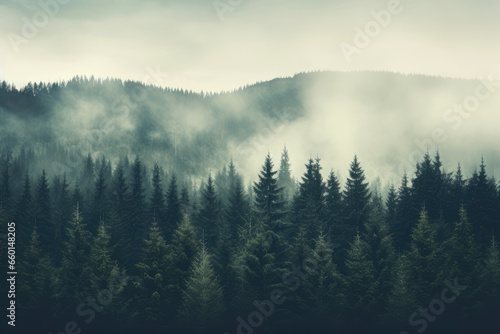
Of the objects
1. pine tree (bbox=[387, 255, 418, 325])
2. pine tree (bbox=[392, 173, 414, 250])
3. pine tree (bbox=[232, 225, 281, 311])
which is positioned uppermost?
pine tree (bbox=[392, 173, 414, 250])

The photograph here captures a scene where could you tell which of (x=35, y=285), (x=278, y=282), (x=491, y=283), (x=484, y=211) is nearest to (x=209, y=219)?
(x=278, y=282)

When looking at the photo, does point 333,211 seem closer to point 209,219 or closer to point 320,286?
point 320,286

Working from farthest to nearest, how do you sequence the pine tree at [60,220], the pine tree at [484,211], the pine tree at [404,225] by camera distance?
1. the pine tree at [60,220]
2. the pine tree at [404,225]
3. the pine tree at [484,211]

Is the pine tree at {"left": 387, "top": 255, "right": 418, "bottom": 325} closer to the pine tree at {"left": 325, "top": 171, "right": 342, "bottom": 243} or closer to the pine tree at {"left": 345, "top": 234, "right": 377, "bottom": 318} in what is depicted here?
the pine tree at {"left": 345, "top": 234, "right": 377, "bottom": 318}

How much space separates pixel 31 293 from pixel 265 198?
85.1 ft

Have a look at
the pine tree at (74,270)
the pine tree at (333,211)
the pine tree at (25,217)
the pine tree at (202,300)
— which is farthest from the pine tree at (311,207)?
the pine tree at (25,217)

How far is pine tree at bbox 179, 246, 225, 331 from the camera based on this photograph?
48125 millimetres

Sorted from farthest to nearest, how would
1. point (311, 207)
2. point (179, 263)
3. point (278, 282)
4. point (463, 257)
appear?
point (311, 207)
point (463, 257)
point (179, 263)
point (278, 282)

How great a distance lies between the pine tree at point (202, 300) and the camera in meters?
48.1

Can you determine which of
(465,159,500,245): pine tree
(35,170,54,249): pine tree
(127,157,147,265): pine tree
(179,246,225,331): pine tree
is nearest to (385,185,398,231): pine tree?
(465,159,500,245): pine tree

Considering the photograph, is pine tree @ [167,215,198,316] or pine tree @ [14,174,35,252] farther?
pine tree @ [14,174,35,252]

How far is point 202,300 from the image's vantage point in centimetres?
4822

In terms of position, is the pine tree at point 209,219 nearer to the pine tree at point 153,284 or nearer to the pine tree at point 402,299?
the pine tree at point 153,284

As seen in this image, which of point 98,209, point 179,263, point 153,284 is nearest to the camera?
point 153,284
